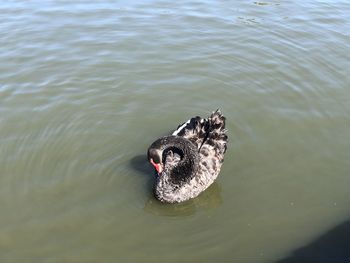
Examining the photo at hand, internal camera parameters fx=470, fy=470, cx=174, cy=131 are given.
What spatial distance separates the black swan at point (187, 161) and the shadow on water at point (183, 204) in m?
0.09

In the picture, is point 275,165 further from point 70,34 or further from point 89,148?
point 70,34

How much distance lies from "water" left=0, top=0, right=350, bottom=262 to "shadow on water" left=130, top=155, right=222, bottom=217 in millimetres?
24

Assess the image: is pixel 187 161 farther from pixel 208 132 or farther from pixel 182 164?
pixel 208 132

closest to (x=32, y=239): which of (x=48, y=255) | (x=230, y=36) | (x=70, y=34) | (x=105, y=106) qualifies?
(x=48, y=255)

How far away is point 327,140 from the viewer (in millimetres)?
7324

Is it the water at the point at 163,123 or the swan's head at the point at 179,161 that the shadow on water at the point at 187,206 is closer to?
the water at the point at 163,123

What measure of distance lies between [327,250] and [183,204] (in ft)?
6.36

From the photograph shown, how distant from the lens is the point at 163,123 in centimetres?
776

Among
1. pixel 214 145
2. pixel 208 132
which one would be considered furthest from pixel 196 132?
pixel 214 145

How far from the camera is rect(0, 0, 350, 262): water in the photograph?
227 inches

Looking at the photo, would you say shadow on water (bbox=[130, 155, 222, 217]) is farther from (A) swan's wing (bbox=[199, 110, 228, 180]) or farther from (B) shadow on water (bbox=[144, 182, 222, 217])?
(A) swan's wing (bbox=[199, 110, 228, 180])

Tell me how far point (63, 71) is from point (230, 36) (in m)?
→ 3.79

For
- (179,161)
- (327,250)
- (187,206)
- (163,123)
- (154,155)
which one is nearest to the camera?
(327,250)

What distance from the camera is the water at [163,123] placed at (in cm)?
575
